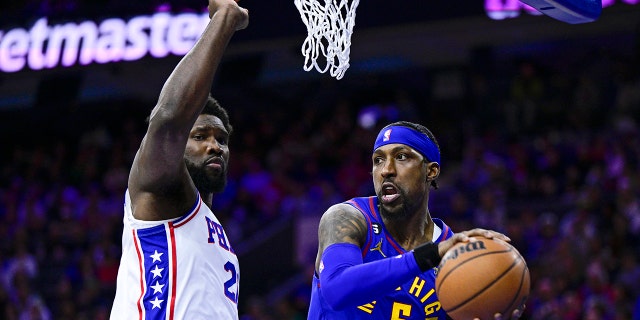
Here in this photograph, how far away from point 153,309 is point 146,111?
50.6 ft

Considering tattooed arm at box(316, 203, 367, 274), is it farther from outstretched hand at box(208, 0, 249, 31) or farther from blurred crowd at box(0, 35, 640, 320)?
blurred crowd at box(0, 35, 640, 320)

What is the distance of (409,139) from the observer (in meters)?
4.49

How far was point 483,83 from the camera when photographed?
15273 mm

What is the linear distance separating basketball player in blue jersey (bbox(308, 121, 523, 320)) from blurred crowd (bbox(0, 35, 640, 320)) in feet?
16.5

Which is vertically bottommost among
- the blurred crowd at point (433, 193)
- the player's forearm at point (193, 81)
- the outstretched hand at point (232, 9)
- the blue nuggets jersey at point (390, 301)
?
the blurred crowd at point (433, 193)

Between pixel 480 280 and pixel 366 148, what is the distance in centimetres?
1074

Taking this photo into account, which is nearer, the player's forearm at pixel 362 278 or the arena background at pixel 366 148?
the player's forearm at pixel 362 278

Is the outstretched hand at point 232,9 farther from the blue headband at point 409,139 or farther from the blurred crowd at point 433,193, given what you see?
the blurred crowd at point 433,193

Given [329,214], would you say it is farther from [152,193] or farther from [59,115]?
[59,115]

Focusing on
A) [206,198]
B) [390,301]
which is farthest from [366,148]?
[206,198]

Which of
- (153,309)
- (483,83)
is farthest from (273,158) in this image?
(153,309)

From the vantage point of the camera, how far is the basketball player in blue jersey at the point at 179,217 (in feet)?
10.3

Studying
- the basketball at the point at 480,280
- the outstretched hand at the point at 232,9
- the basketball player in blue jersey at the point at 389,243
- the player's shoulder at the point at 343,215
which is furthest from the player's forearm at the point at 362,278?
the outstretched hand at the point at 232,9

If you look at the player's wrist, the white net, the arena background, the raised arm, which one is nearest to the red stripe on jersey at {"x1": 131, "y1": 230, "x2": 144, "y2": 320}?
the raised arm
